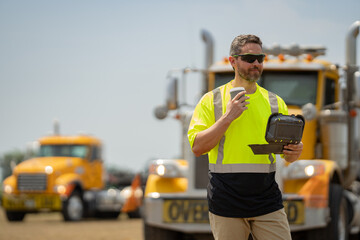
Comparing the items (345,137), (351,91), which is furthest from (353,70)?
(345,137)

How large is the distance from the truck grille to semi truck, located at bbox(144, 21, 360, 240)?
41.9 feet

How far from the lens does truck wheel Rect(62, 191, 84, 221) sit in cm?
2113

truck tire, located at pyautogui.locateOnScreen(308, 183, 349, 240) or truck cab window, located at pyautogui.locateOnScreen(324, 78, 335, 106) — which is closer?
truck tire, located at pyautogui.locateOnScreen(308, 183, 349, 240)

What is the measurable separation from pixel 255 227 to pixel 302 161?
4771mm

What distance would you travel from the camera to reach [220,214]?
12.0ft

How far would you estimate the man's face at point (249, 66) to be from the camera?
142 inches

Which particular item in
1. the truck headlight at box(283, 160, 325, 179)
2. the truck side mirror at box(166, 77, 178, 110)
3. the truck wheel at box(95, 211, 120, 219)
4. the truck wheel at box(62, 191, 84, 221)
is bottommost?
the truck wheel at box(95, 211, 120, 219)

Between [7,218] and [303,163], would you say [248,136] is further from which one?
[7,218]

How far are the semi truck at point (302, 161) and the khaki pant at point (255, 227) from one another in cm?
398

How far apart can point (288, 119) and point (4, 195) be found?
62.8 ft

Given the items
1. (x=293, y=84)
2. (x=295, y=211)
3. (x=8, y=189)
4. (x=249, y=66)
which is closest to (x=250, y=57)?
(x=249, y=66)

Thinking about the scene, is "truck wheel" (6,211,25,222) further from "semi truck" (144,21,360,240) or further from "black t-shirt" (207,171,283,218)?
"black t-shirt" (207,171,283,218)

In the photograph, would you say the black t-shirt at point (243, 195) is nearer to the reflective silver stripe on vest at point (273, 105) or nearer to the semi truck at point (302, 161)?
the reflective silver stripe on vest at point (273, 105)

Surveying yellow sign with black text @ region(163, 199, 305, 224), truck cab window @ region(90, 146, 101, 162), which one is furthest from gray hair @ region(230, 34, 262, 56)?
truck cab window @ region(90, 146, 101, 162)
